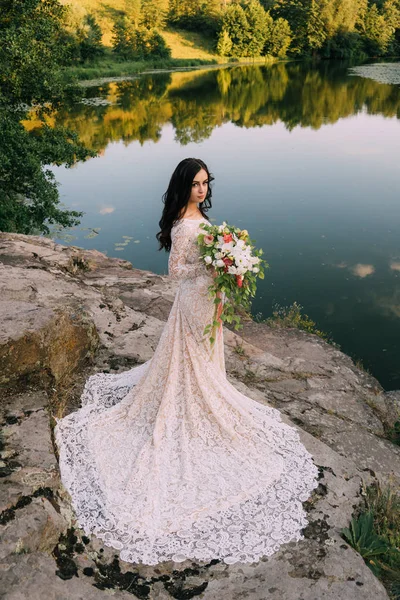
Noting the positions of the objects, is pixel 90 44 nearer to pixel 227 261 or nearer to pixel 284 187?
pixel 284 187

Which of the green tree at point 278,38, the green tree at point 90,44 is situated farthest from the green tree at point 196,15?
the green tree at point 90,44

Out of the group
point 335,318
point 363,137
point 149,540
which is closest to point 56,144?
point 335,318

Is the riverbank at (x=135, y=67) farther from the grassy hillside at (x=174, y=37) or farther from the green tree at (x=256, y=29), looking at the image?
the grassy hillside at (x=174, y=37)

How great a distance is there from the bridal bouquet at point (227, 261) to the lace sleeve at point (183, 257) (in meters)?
0.13

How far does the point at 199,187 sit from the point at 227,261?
32.2 inches

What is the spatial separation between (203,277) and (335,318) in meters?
7.20

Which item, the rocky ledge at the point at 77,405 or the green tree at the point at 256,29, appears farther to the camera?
the green tree at the point at 256,29

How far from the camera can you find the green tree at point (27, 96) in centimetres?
1133

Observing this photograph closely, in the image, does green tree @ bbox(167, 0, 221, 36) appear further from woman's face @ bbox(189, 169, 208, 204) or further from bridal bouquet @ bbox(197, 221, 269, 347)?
bridal bouquet @ bbox(197, 221, 269, 347)

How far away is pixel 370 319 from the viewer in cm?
1108

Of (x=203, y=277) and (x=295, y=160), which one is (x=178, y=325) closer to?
(x=203, y=277)

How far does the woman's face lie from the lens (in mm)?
4582

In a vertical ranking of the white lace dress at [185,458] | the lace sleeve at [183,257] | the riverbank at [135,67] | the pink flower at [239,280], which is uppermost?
the riverbank at [135,67]

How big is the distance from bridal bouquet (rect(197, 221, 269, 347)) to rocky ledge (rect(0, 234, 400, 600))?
167 centimetres
